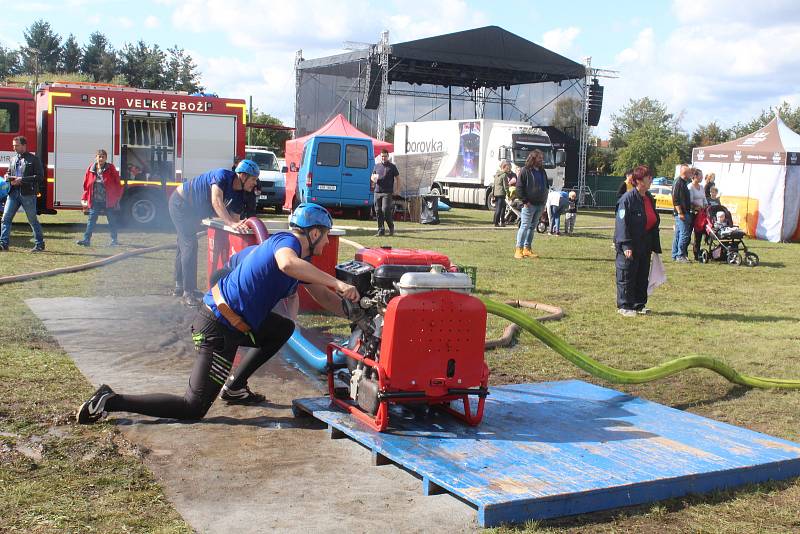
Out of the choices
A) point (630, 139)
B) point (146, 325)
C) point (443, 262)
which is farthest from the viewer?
point (630, 139)

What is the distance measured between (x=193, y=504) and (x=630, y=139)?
75.3 meters

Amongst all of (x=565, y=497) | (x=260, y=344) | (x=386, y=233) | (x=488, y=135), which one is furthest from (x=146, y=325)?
(x=488, y=135)

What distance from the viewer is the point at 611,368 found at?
6.54 meters

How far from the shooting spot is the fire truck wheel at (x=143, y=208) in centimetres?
1938

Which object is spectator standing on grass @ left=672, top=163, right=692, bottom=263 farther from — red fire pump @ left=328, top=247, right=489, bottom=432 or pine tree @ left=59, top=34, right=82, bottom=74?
pine tree @ left=59, top=34, right=82, bottom=74

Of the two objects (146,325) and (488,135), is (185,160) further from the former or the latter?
(488,135)

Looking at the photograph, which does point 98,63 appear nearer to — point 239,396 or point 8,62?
point 8,62

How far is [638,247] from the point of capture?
394 inches

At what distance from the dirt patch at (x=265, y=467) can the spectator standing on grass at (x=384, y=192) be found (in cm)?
1201

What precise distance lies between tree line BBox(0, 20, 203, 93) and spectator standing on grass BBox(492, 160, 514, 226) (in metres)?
50.0

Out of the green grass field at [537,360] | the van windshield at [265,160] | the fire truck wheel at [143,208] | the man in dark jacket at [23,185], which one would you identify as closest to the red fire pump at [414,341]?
the green grass field at [537,360]

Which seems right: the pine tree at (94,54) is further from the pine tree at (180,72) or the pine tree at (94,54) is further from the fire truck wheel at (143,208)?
the fire truck wheel at (143,208)

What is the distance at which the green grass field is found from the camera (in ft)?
13.6

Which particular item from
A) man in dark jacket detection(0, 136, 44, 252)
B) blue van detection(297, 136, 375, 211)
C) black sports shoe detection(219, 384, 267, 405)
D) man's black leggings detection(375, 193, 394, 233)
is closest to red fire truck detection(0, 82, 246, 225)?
man's black leggings detection(375, 193, 394, 233)
